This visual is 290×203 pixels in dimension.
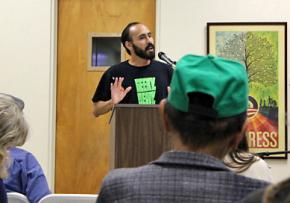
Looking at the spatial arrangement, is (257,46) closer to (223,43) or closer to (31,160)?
(223,43)

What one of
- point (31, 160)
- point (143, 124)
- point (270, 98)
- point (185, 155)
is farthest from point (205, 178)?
point (270, 98)

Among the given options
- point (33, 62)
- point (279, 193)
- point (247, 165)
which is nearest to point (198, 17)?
point (33, 62)

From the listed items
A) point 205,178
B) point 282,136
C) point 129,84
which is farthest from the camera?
point 282,136

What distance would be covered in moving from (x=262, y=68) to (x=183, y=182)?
3.71 metres

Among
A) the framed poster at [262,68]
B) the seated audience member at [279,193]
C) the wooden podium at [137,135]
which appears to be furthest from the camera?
the framed poster at [262,68]

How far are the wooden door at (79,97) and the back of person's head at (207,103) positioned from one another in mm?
3763

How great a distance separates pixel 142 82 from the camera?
3281mm

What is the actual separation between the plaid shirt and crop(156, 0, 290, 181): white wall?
3.61 meters

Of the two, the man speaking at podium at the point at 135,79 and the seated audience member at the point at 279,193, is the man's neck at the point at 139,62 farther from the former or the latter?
the seated audience member at the point at 279,193

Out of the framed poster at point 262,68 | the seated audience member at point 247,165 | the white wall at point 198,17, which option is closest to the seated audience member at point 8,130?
the seated audience member at point 247,165

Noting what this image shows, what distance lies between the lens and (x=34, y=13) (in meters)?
4.77

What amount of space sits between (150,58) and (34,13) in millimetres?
1714

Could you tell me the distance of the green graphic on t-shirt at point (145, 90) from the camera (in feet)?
10.3

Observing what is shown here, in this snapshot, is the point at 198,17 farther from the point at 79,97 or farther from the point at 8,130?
the point at 8,130
